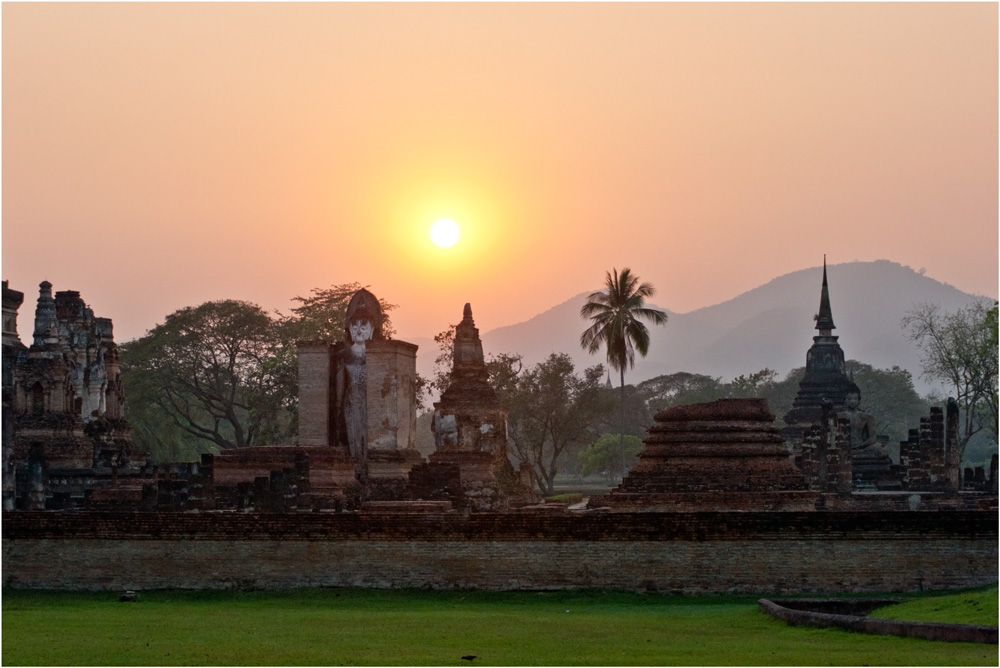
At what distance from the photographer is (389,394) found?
33.3 metres

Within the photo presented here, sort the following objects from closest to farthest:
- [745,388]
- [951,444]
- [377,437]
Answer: [377,437], [951,444], [745,388]

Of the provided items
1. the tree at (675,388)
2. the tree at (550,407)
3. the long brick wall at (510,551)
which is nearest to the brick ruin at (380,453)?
the long brick wall at (510,551)

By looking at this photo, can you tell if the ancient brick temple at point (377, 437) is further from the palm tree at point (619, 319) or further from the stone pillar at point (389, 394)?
the palm tree at point (619, 319)

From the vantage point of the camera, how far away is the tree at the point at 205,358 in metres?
61.4

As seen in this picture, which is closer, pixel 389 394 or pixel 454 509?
pixel 454 509

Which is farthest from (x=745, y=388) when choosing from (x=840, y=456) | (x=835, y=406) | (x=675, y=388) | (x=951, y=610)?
(x=951, y=610)

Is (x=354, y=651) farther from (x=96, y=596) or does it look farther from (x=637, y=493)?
(x=637, y=493)

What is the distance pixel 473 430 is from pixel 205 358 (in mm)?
28762

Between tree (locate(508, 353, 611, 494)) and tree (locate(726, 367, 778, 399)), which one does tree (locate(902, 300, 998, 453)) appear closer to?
tree (locate(508, 353, 611, 494))

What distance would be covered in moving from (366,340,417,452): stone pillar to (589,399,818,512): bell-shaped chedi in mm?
5701

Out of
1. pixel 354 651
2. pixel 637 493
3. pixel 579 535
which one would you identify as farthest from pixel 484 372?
pixel 354 651

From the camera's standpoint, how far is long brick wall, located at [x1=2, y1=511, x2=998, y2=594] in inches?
832

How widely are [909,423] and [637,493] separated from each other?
79.6 metres

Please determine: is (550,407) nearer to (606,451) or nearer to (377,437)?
(606,451)
